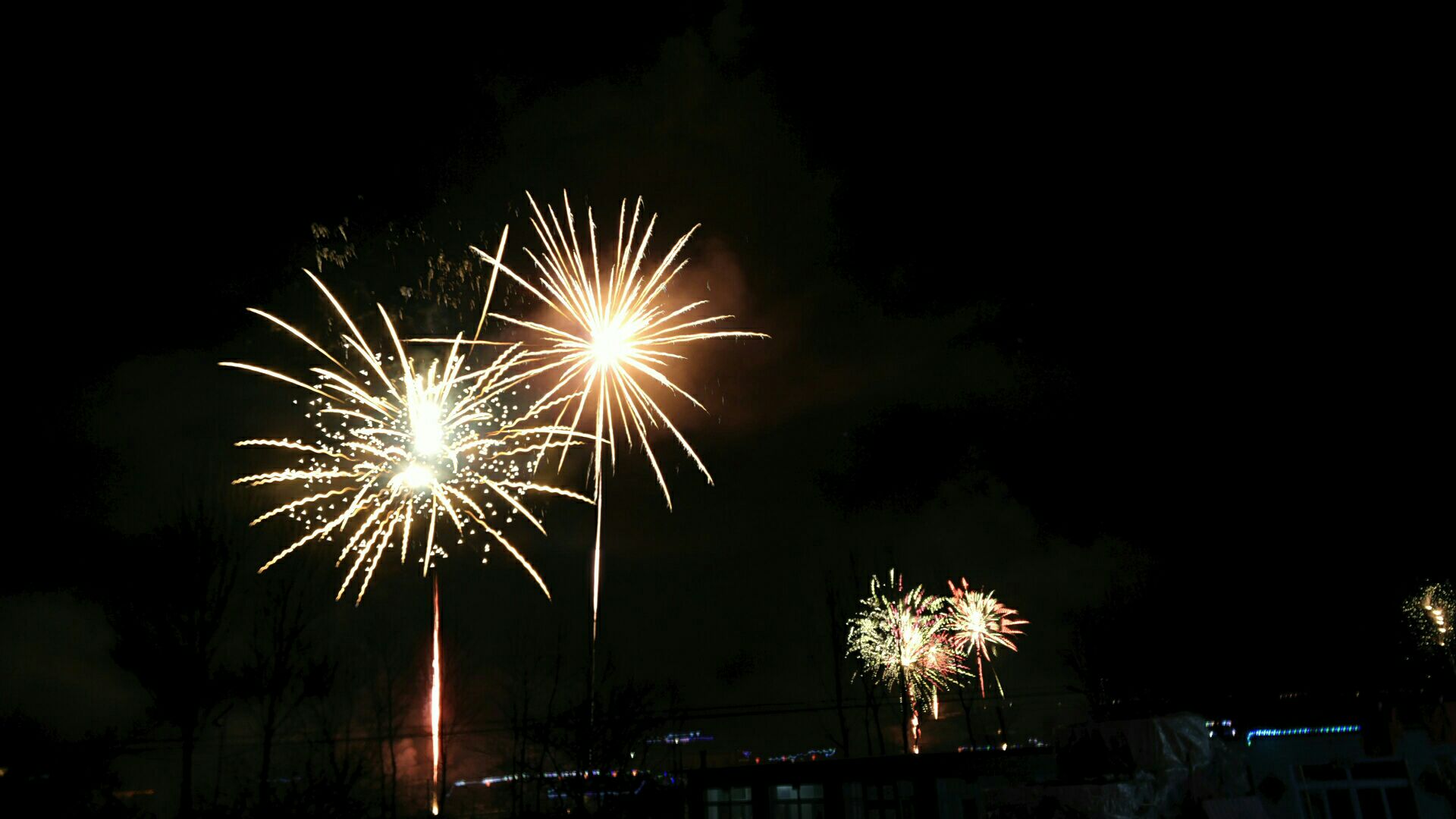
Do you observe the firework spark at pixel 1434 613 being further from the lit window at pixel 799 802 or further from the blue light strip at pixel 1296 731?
the lit window at pixel 799 802

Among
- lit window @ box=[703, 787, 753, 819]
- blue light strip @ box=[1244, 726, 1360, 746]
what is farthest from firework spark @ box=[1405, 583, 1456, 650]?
lit window @ box=[703, 787, 753, 819]

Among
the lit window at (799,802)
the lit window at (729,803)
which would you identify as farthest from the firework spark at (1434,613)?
the lit window at (729,803)

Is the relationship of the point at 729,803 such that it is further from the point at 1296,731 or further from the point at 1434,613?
the point at 1434,613

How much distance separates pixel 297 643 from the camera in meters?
37.1

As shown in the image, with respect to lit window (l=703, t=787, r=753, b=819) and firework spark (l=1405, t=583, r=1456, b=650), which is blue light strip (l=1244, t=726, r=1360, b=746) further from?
firework spark (l=1405, t=583, r=1456, b=650)

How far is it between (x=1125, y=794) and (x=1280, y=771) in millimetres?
6553

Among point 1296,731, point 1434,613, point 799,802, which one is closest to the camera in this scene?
point 1296,731

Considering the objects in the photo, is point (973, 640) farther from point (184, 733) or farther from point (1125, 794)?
point (184, 733)

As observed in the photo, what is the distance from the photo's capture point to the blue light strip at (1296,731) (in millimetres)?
16800

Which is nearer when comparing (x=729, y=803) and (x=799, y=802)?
(x=799, y=802)

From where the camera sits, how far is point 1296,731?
1719cm

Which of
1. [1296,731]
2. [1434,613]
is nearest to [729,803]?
Result: [1296,731]

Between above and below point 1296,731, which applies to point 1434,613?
above

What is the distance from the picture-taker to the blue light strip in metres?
16.8
